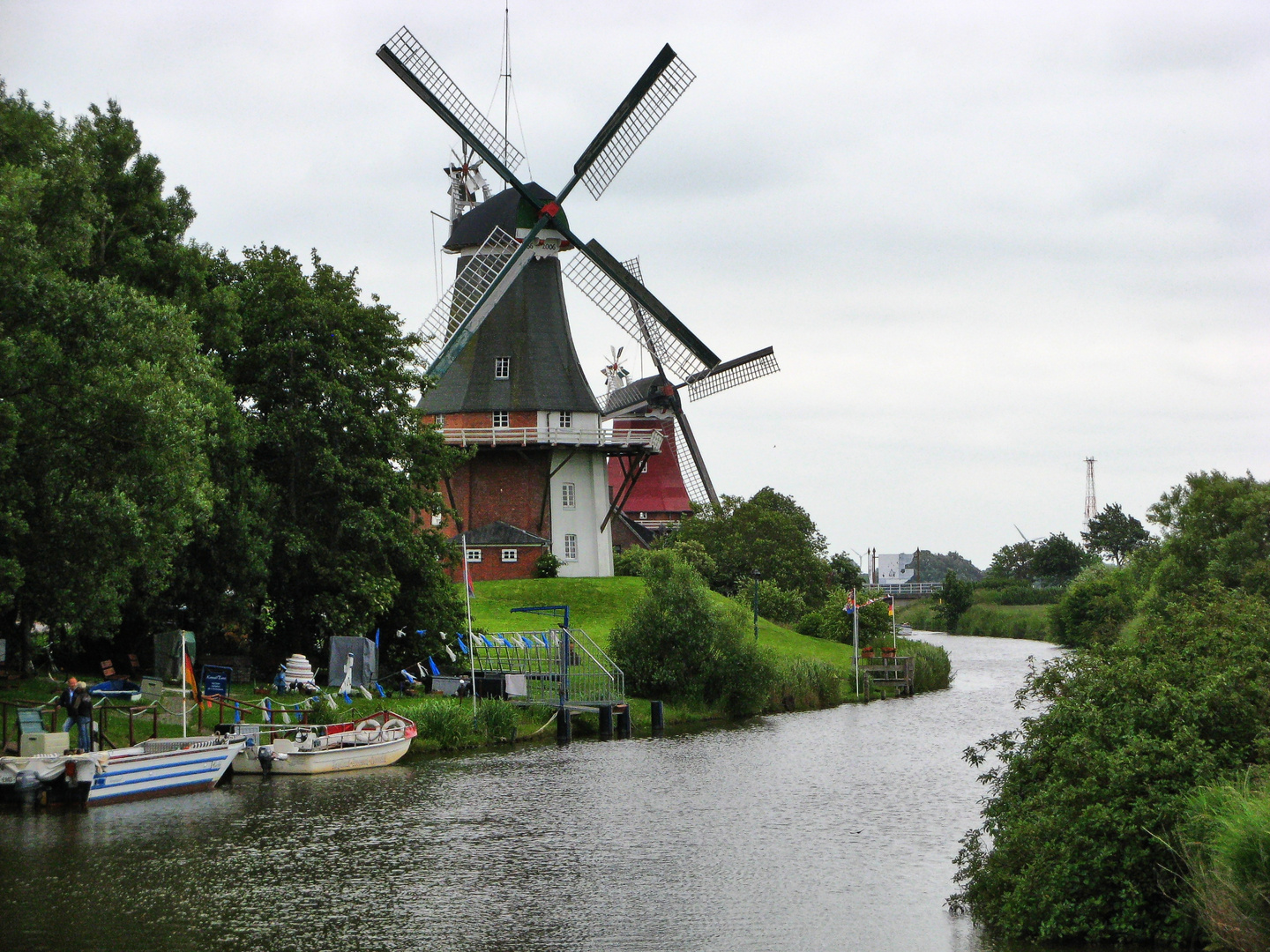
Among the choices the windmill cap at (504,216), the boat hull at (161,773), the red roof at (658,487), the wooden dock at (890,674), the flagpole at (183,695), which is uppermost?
the windmill cap at (504,216)

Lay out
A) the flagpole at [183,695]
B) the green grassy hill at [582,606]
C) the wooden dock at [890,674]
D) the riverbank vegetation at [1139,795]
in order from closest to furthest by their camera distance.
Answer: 1. the riverbank vegetation at [1139,795]
2. the flagpole at [183,695]
3. the green grassy hill at [582,606]
4. the wooden dock at [890,674]

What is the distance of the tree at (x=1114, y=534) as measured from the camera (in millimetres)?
136625

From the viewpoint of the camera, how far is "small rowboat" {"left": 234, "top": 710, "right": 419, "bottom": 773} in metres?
27.8

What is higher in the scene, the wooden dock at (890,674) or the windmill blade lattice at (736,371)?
the windmill blade lattice at (736,371)

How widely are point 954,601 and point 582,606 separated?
57.6 metres

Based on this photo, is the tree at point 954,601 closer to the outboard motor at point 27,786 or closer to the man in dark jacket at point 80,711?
the man in dark jacket at point 80,711

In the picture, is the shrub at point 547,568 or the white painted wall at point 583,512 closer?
the shrub at point 547,568

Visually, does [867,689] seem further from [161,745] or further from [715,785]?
[161,745]

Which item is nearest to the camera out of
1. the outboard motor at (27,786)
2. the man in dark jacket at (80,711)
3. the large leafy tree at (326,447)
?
the outboard motor at (27,786)

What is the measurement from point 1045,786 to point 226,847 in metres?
12.0

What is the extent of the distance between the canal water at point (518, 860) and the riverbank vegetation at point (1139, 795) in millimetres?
1204

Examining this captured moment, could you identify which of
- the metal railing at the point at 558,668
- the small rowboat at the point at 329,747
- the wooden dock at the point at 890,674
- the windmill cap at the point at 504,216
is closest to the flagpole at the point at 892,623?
the wooden dock at the point at 890,674

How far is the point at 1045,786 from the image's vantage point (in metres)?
15.2

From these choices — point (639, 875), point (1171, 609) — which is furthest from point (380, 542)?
point (1171, 609)
